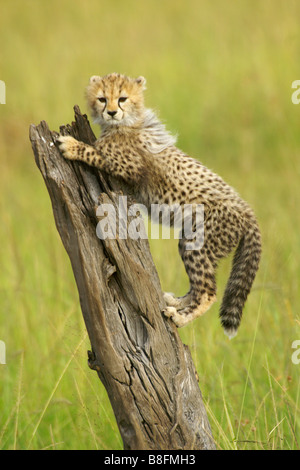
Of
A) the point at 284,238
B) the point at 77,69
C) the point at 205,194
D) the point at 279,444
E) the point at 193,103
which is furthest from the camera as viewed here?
the point at 77,69

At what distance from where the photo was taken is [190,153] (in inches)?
376

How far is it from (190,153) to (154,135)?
217 inches

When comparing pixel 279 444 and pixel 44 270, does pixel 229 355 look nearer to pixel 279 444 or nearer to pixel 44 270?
pixel 279 444

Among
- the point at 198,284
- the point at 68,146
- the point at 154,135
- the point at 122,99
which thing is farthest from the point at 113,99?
the point at 198,284

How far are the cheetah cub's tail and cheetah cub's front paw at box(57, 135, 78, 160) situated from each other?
1.18 m

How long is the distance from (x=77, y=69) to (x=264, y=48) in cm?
304

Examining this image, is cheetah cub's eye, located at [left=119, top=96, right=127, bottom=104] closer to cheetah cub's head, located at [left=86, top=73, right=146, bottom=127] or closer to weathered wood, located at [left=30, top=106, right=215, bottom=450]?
cheetah cub's head, located at [left=86, top=73, right=146, bottom=127]

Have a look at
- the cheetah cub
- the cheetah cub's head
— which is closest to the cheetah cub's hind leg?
the cheetah cub

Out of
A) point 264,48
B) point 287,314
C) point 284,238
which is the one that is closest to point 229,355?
point 287,314

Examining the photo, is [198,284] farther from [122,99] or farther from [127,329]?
[122,99]

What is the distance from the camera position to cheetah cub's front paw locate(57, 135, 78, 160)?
3.19 metres

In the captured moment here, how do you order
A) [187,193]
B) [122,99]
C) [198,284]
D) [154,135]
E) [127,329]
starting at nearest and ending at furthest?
[127,329]
[198,284]
[187,193]
[122,99]
[154,135]

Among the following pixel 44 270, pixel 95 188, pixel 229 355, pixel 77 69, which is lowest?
pixel 229 355

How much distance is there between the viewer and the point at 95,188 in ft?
10.5
